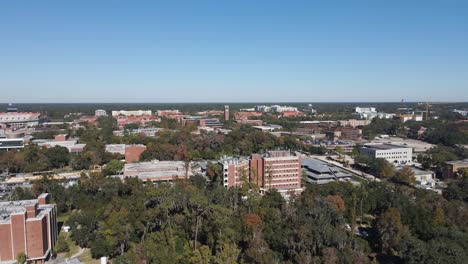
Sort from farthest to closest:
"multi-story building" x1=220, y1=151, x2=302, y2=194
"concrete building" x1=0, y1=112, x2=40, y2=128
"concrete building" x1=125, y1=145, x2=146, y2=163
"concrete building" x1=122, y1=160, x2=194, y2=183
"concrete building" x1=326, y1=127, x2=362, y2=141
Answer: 1. "concrete building" x1=0, y1=112, x2=40, y2=128
2. "concrete building" x1=326, y1=127, x2=362, y2=141
3. "concrete building" x1=125, y1=145, x2=146, y2=163
4. "concrete building" x1=122, y1=160, x2=194, y2=183
5. "multi-story building" x1=220, y1=151, x2=302, y2=194

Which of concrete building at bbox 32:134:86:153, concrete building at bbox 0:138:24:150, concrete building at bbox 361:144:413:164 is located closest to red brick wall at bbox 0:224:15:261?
concrete building at bbox 32:134:86:153

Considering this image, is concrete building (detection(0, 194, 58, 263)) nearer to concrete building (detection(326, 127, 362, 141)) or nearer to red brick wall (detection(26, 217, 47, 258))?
red brick wall (detection(26, 217, 47, 258))

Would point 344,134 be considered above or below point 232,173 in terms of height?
above

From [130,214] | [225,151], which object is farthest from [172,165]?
[130,214]

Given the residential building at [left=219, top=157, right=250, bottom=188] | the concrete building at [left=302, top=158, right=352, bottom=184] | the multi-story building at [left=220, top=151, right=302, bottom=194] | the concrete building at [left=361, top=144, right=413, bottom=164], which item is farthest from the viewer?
the concrete building at [left=361, top=144, right=413, bottom=164]

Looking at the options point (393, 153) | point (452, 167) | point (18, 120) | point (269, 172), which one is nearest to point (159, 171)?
point (269, 172)

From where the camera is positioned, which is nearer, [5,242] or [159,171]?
[5,242]

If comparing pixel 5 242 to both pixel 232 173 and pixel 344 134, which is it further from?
pixel 344 134
